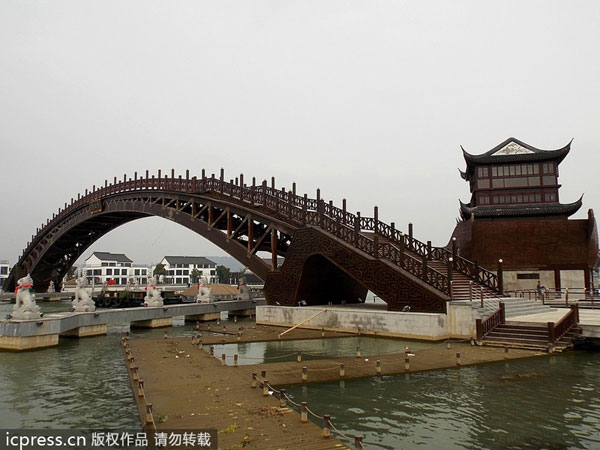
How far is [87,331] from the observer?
2512cm

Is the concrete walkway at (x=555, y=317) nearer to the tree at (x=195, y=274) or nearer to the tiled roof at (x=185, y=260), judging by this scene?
the tree at (x=195, y=274)

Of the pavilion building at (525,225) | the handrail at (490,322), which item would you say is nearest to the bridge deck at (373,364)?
the handrail at (490,322)

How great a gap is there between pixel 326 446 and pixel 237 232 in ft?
94.7

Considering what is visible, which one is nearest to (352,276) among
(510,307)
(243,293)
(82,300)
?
(510,307)

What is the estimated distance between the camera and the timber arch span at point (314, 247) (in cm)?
2244

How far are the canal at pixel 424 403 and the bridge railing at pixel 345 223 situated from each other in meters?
8.13

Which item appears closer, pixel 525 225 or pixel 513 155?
pixel 525 225

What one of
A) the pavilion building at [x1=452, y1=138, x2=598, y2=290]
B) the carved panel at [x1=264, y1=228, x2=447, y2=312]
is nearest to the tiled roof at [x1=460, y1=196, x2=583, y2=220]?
the pavilion building at [x1=452, y1=138, x2=598, y2=290]

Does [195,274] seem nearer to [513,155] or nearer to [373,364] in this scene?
[513,155]

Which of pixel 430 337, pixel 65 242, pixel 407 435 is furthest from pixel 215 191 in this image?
pixel 65 242

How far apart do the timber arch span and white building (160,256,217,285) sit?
7056 centimetres

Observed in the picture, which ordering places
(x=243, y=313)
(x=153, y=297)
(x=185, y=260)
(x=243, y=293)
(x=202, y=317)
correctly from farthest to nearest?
(x=185, y=260), (x=243, y=293), (x=243, y=313), (x=202, y=317), (x=153, y=297)

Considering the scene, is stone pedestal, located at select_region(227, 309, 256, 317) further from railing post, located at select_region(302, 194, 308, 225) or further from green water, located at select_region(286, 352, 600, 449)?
green water, located at select_region(286, 352, 600, 449)

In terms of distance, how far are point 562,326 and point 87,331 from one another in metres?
23.4
